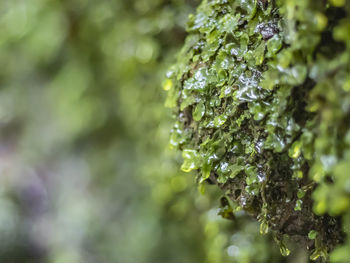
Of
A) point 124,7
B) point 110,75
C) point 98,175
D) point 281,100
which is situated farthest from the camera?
point 98,175

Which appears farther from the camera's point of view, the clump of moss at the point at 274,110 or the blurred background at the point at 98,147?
the blurred background at the point at 98,147

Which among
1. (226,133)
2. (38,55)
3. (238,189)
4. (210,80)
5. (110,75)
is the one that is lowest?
(238,189)

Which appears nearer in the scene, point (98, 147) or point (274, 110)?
point (274, 110)

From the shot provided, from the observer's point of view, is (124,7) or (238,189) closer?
(238,189)

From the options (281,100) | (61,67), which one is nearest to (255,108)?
(281,100)

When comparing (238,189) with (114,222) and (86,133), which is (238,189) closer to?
(114,222)
